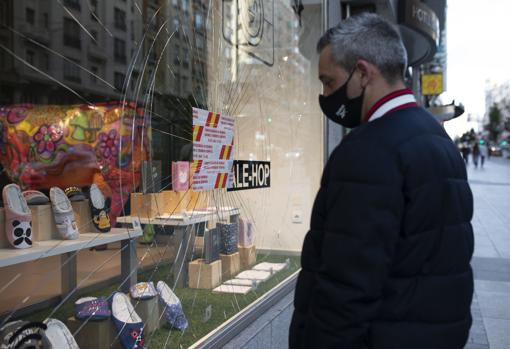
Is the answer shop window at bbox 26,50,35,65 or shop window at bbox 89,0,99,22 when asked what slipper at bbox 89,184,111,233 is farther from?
shop window at bbox 89,0,99,22

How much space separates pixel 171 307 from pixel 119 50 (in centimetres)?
153

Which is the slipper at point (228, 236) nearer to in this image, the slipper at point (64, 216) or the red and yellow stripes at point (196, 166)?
the red and yellow stripes at point (196, 166)

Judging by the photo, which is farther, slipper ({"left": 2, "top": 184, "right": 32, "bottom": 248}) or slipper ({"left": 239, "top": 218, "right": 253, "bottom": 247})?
slipper ({"left": 239, "top": 218, "right": 253, "bottom": 247})

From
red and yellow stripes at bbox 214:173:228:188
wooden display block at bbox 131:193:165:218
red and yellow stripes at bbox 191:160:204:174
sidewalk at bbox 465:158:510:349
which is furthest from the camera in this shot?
sidewalk at bbox 465:158:510:349

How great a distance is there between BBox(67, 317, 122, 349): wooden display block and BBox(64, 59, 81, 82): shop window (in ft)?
3.71

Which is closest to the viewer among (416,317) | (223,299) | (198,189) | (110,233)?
(416,317)

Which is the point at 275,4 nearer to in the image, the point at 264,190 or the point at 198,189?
the point at 264,190

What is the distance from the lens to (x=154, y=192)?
9.55 feet

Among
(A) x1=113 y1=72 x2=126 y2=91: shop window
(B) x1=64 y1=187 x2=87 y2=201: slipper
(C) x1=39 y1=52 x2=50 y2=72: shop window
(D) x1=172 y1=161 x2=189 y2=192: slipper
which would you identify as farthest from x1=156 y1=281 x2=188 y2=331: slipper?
(C) x1=39 y1=52 x2=50 y2=72: shop window

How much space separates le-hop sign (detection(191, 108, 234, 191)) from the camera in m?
3.32

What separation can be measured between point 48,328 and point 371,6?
220 inches

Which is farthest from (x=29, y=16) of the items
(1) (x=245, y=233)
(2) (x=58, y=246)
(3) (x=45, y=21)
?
(1) (x=245, y=233)

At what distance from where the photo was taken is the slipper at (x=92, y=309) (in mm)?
2494

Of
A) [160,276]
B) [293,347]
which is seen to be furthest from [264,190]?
[293,347]
